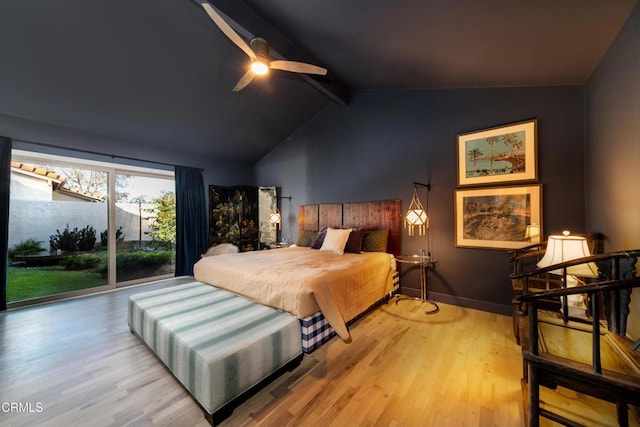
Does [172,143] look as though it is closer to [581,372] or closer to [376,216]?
[376,216]

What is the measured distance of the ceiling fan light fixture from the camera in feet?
7.62

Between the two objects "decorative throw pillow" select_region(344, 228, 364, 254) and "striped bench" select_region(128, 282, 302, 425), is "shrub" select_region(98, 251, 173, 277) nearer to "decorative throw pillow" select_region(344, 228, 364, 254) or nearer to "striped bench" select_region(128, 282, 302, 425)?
"striped bench" select_region(128, 282, 302, 425)

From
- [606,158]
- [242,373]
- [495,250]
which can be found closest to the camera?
[242,373]

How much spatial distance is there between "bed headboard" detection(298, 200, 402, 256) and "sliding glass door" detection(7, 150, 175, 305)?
2.91 metres

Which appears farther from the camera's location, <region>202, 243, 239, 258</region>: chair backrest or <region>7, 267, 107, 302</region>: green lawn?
<region>202, 243, 239, 258</region>: chair backrest

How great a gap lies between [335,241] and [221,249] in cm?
282

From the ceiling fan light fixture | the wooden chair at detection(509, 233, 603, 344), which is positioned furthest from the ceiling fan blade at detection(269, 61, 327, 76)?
the wooden chair at detection(509, 233, 603, 344)

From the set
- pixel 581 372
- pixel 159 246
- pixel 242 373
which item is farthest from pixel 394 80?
pixel 159 246

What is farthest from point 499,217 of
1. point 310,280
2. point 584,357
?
point 310,280

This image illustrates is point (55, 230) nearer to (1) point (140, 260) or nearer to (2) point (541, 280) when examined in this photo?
(1) point (140, 260)

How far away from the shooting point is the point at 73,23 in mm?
2357

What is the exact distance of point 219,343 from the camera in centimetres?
165

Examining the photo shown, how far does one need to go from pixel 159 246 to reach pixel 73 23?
3746mm

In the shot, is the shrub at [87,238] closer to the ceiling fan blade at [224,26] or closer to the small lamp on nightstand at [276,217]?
the small lamp on nightstand at [276,217]
